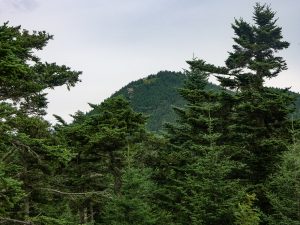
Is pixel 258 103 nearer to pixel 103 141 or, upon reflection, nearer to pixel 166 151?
pixel 166 151

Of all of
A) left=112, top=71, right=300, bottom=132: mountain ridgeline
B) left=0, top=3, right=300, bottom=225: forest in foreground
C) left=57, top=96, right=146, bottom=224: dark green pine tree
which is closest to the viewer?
left=0, top=3, right=300, bottom=225: forest in foreground

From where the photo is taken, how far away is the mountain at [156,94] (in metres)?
135

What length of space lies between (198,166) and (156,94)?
134940mm

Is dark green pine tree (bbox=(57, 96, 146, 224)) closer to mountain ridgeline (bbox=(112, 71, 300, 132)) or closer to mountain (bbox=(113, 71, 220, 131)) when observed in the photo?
mountain (bbox=(113, 71, 220, 131))

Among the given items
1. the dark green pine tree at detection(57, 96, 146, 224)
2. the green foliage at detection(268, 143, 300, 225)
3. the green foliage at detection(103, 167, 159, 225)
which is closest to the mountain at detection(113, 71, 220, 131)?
the dark green pine tree at detection(57, 96, 146, 224)

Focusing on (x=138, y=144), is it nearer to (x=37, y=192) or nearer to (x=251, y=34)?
(x=37, y=192)

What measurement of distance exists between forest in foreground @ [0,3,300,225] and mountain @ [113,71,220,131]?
90510 millimetres

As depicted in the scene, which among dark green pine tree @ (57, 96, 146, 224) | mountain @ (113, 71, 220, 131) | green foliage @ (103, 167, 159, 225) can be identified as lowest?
green foliage @ (103, 167, 159, 225)

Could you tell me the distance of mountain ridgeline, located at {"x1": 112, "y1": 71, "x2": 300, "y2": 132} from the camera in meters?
135

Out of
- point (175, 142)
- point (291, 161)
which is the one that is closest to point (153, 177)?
point (175, 142)

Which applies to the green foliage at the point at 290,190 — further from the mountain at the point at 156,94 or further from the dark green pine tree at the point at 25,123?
the mountain at the point at 156,94

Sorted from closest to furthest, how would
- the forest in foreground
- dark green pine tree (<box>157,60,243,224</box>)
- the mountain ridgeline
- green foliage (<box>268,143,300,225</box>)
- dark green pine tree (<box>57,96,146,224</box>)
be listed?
the forest in foreground < green foliage (<box>268,143,300,225</box>) < dark green pine tree (<box>157,60,243,224</box>) < dark green pine tree (<box>57,96,146,224</box>) < the mountain ridgeline

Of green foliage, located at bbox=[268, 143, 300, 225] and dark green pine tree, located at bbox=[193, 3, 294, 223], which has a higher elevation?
dark green pine tree, located at bbox=[193, 3, 294, 223]

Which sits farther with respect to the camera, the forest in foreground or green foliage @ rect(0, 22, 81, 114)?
the forest in foreground
